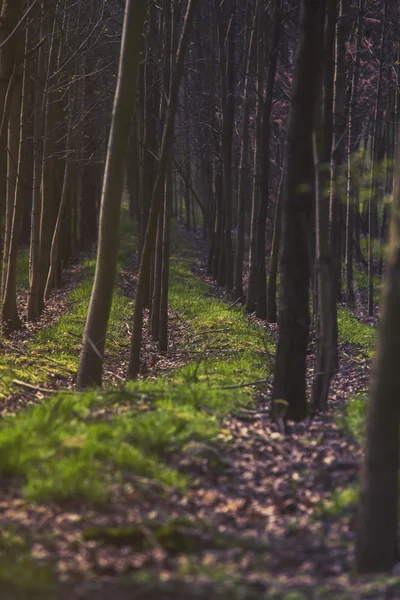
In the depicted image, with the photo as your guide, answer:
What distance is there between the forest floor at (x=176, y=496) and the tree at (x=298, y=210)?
0.63m

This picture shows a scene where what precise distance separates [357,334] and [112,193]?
8985 mm

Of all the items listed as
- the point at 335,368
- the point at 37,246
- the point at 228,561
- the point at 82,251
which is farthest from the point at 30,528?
the point at 82,251

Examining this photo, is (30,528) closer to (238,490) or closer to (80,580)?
(80,580)

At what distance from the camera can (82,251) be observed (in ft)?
97.5

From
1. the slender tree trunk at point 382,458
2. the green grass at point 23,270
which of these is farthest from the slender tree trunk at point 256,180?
the slender tree trunk at point 382,458

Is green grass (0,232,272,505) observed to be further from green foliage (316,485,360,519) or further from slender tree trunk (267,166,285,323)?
slender tree trunk (267,166,285,323)

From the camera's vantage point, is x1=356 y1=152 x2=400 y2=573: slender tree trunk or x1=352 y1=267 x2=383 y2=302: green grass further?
x1=352 y1=267 x2=383 y2=302: green grass

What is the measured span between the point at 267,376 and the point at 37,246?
799cm

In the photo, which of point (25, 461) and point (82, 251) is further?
point (82, 251)

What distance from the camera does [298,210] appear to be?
759 centimetres

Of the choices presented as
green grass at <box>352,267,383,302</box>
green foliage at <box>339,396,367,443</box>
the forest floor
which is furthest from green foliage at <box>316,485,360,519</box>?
green grass at <box>352,267,383,302</box>

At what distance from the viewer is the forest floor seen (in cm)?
455

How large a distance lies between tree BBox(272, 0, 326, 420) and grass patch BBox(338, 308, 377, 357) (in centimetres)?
618

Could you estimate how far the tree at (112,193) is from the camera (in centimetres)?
867
